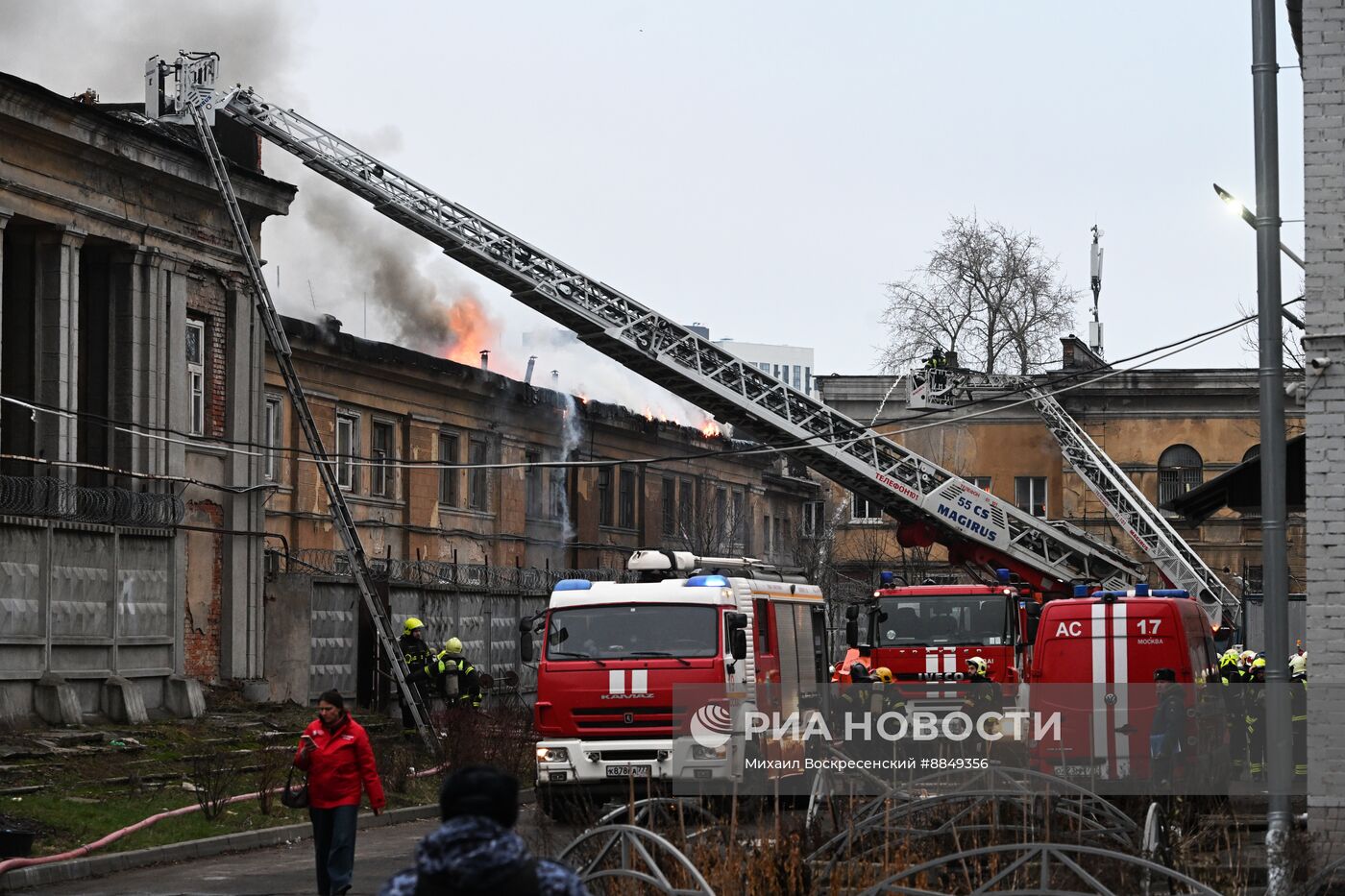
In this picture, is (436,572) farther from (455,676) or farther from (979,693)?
(979,693)

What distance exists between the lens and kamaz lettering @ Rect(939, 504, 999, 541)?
104ft

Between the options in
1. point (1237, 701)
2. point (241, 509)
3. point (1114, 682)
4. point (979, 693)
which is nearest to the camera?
point (1114, 682)

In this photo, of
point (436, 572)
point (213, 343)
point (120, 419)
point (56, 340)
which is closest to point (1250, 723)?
point (120, 419)

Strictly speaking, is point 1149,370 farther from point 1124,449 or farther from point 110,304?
point 110,304

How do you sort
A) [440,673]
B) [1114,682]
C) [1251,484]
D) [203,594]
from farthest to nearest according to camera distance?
[203,594]
[440,673]
[1114,682]
[1251,484]

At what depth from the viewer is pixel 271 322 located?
94.1ft

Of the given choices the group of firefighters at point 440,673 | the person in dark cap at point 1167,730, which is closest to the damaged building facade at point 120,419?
the group of firefighters at point 440,673

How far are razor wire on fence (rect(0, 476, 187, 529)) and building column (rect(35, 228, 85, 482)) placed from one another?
2.19 ft

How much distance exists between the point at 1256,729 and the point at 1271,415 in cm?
913

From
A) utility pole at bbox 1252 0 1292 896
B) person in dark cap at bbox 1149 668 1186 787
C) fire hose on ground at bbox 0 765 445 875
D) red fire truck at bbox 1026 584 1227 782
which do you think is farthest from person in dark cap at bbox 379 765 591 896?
red fire truck at bbox 1026 584 1227 782

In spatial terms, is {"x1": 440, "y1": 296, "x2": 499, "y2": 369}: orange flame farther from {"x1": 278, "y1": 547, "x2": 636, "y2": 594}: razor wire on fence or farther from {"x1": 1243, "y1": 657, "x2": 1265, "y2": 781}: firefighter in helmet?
{"x1": 1243, "y1": 657, "x2": 1265, "y2": 781}: firefighter in helmet

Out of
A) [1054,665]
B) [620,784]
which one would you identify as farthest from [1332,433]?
[620,784]

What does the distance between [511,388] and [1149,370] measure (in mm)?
20088

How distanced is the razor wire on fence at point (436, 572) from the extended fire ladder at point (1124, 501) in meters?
10.2
